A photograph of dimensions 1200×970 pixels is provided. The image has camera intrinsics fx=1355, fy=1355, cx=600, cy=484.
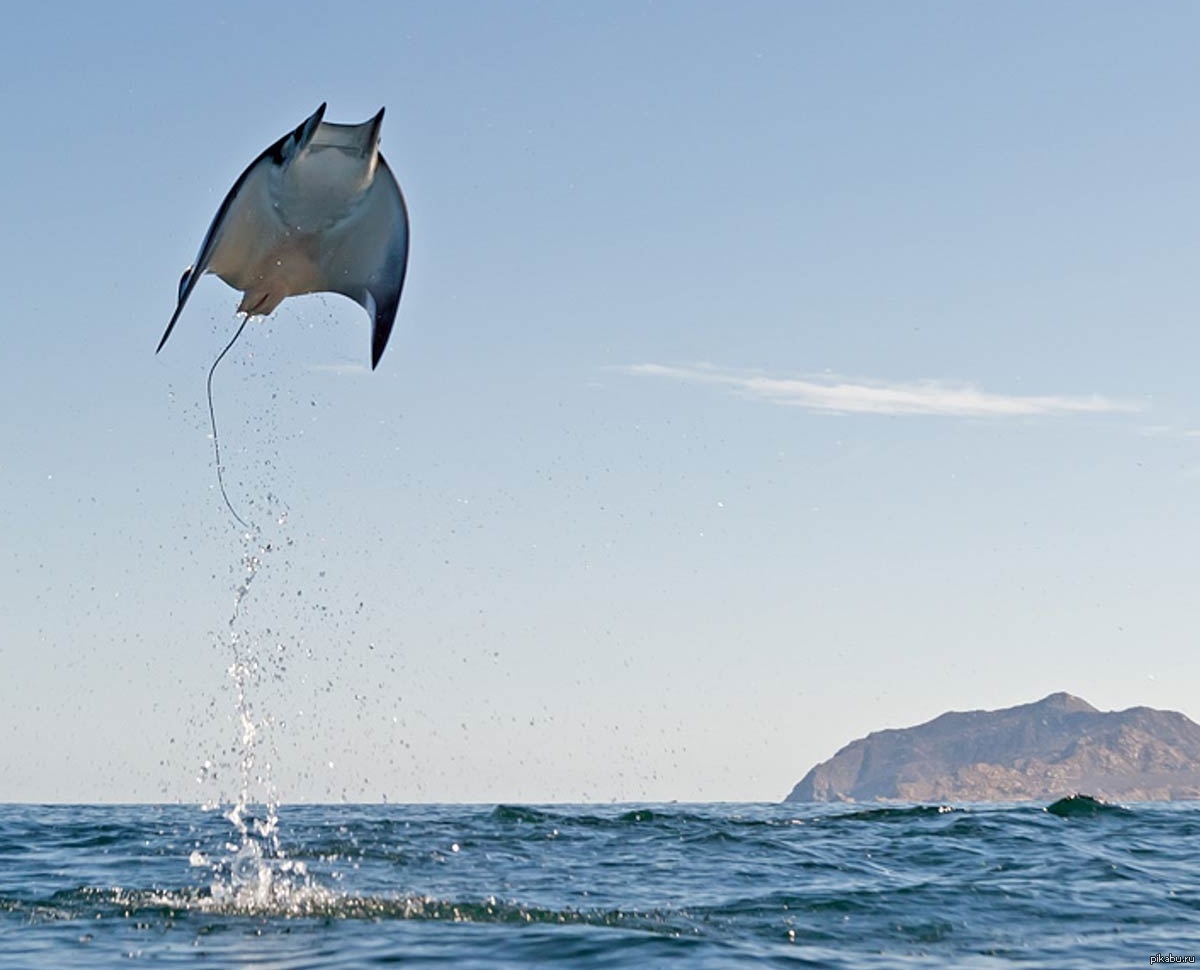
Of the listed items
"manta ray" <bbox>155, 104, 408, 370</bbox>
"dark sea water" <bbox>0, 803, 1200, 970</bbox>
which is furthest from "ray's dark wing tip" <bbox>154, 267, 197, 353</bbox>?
"dark sea water" <bbox>0, 803, 1200, 970</bbox>

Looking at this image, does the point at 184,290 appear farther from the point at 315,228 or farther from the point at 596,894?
the point at 596,894

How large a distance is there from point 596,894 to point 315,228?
749 cm

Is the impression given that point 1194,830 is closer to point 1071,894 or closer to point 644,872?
point 1071,894

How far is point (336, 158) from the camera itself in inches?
536

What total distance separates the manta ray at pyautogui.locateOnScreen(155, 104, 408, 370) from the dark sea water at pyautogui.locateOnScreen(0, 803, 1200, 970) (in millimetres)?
5434

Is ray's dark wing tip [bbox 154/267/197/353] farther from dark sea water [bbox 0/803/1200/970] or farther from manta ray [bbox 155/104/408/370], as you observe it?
dark sea water [bbox 0/803/1200/970]

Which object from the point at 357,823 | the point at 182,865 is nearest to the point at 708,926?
the point at 182,865

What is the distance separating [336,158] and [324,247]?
106 centimetres

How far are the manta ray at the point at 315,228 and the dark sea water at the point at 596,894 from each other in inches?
214

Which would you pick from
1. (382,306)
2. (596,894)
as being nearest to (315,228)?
(382,306)

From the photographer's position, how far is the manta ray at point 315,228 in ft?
43.9

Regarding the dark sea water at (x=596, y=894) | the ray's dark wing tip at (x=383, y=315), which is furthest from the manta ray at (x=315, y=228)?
the dark sea water at (x=596, y=894)

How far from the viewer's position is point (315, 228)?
14047 millimetres

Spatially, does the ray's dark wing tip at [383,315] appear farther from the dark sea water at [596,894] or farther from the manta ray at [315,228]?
the dark sea water at [596,894]
